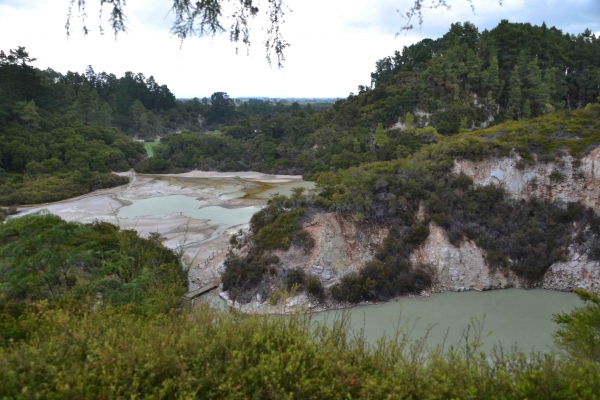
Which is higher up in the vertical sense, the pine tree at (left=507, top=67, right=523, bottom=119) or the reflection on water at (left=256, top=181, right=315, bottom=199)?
the pine tree at (left=507, top=67, right=523, bottom=119)

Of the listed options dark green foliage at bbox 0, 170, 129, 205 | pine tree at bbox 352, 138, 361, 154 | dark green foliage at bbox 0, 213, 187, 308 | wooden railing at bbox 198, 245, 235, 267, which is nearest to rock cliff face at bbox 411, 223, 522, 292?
wooden railing at bbox 198, 245, 235, 267

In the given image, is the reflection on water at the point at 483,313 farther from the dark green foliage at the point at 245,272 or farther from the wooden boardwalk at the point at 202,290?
the wooden boardwalk at the point at 202,290

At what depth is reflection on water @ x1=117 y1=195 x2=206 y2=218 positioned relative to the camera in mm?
26812

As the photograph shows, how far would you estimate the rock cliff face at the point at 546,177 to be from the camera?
1686cm

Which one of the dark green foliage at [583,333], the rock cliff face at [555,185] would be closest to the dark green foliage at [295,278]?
the rock cliff face at [555,185]

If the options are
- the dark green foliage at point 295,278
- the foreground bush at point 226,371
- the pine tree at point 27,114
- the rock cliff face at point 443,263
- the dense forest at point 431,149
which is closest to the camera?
the foreground bush at point 226,371

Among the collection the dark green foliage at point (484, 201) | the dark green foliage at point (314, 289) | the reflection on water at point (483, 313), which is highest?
the dark green foliage at point (484, 201)

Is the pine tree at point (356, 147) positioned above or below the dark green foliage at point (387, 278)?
above

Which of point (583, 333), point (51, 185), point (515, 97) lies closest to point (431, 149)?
point (583, 333)

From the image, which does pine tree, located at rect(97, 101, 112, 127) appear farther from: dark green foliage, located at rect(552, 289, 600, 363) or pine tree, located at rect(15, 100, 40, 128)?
dark green foliage, located at rect(552, 289, 600, 363)

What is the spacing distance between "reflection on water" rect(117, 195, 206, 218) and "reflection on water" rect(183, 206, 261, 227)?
108cm

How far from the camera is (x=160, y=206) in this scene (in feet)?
94.8

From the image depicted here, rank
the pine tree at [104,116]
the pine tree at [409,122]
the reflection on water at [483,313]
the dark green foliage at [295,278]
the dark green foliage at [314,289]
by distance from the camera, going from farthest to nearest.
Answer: the pine tree at [104,116]
the pine tree at [409,122]
the dark green foliage at [295,278]
the dark green foliage at [314,289]
the reflection on water at [483,313]

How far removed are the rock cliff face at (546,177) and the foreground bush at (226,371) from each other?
15.1 meters
